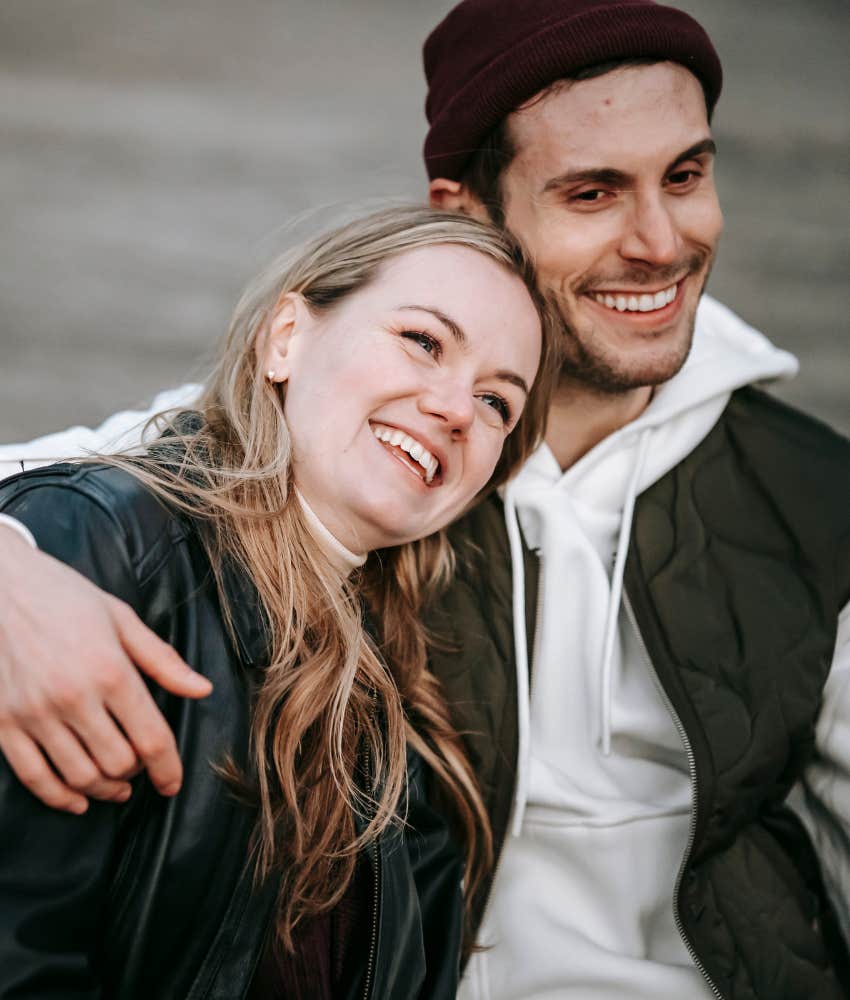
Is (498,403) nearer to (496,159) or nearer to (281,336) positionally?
(281,336)

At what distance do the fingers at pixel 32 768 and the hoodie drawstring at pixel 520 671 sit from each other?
0.88 m

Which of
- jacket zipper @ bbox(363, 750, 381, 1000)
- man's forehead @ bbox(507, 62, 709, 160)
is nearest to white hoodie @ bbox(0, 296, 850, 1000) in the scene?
jacket zipper @ bbox(363, 750, 381, 1000)

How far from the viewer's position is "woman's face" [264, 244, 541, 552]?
5.23 feet

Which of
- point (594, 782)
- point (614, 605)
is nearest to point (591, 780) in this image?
point (594, 782)

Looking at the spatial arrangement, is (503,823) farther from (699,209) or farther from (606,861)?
(699,209)

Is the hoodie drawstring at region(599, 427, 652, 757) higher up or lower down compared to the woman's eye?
lower down

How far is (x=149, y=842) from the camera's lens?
1353mm

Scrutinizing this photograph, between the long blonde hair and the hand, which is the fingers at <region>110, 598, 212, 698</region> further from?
the long blonde hair

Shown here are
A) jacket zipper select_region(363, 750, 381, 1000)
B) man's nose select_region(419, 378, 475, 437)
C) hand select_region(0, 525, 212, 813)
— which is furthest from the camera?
man's nose select_region(419, 378, 475, 437)

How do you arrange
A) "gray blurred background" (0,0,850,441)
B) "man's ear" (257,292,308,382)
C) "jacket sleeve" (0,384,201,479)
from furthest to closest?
"gray blurred background" (0,0,850,441) < "jacket sleeve" (0,384,201,479) < "man's ear" (257,292,308,382)

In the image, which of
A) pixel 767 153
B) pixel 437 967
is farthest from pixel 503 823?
pixel 767 153

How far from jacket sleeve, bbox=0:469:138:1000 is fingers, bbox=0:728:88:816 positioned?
28 mm

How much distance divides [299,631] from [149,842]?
1.13 feet

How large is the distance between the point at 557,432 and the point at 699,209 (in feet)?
1.66
